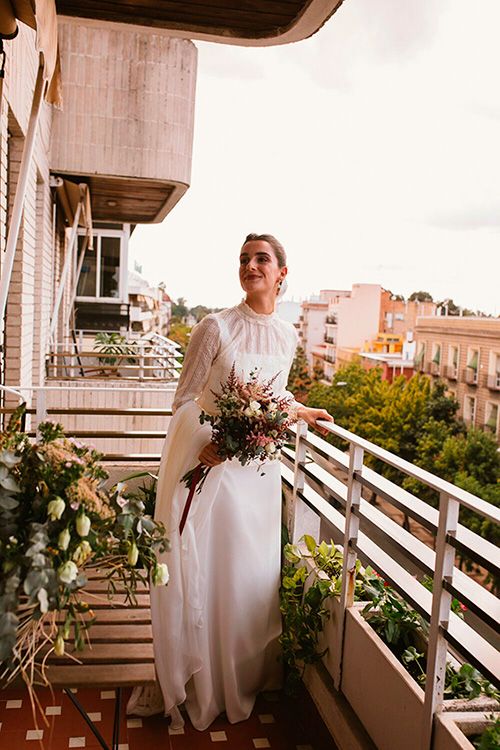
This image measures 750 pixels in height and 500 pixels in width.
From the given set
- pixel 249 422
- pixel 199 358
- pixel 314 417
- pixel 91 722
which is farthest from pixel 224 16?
pixel 91 722

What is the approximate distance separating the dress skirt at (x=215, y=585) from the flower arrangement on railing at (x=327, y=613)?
0.12m

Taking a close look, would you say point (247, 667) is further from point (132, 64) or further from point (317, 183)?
point (317, 183)

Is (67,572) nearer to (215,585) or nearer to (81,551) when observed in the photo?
(81,551)

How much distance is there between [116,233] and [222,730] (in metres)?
18.8

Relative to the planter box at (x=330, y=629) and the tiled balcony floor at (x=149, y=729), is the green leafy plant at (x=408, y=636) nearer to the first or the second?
the planter box at (x=330, y=629)

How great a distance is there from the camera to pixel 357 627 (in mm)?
2945

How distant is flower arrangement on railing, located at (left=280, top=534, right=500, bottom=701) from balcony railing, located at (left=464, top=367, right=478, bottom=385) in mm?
59469

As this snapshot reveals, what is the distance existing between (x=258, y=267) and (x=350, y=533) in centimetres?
122

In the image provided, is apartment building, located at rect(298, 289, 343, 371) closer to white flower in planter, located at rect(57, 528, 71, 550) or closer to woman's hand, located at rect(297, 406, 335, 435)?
woman's hand, located at rect(297, 406, 335, 435)

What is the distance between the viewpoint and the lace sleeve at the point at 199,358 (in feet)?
10.5

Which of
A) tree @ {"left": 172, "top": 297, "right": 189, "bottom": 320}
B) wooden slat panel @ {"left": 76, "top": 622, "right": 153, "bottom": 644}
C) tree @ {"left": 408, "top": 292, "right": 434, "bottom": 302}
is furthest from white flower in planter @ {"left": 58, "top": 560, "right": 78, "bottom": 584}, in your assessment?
tree @ {"left": 172, "top": 297, "right": 189, "bottom": 320}

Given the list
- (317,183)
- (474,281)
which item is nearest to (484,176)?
(474,281)

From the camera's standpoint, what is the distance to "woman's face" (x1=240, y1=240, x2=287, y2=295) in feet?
10.9

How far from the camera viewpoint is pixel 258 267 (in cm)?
334
